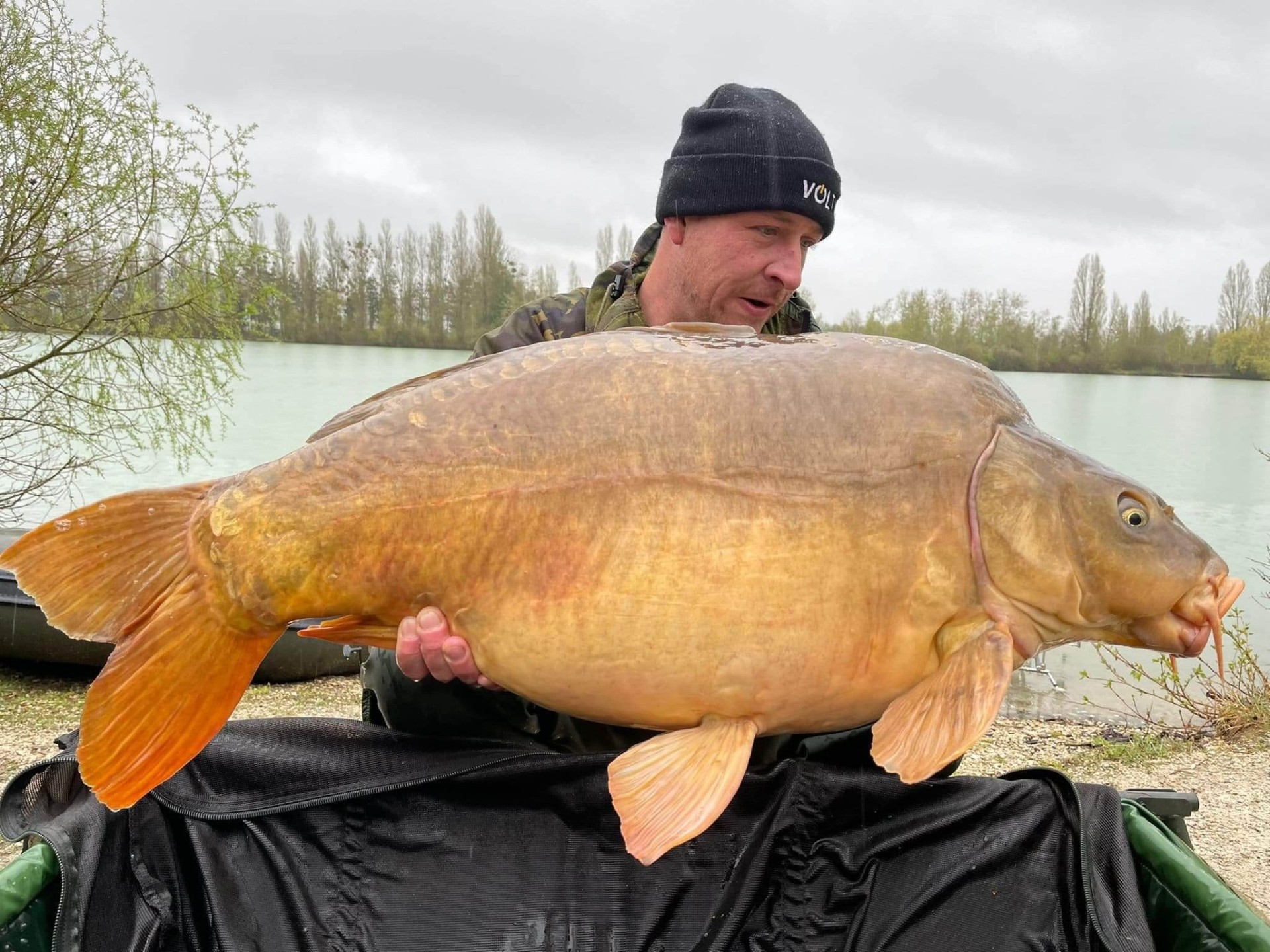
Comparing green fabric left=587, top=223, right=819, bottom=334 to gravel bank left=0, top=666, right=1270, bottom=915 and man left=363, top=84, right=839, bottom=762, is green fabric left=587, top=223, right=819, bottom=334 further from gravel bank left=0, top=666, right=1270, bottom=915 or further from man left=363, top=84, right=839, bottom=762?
gravel bank left=0, top=666, right=1270, bottom=915

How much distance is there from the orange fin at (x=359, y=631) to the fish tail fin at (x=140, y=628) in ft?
0.26

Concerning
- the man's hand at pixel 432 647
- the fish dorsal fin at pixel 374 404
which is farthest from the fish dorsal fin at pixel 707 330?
the man's hand at pixel 432 647

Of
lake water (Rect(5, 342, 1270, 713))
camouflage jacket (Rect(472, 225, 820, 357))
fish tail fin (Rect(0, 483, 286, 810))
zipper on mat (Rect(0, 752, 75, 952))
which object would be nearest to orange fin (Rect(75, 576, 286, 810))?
fish tail fin (Rect(0, 483, 286, 810))

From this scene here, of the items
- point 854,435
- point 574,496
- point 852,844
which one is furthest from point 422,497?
point 852,844

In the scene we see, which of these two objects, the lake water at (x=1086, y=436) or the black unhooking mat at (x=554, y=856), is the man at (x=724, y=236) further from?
the lake water at (x=1086, y=436)

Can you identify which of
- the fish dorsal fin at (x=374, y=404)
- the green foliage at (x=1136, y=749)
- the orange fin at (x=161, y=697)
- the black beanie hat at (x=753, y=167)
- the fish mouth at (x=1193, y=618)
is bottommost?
the green foliage at (x=1136, y=749)

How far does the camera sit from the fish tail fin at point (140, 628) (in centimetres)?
107

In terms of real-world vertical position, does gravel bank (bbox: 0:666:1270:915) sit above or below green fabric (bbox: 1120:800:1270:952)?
below

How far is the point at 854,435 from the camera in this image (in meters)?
1.10

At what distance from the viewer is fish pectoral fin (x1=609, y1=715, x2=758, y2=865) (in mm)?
1033

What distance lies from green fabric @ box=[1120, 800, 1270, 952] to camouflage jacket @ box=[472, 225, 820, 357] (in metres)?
1.08

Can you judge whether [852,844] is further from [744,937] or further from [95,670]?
[95,670]

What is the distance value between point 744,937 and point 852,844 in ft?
0.63

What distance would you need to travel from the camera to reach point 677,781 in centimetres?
106
